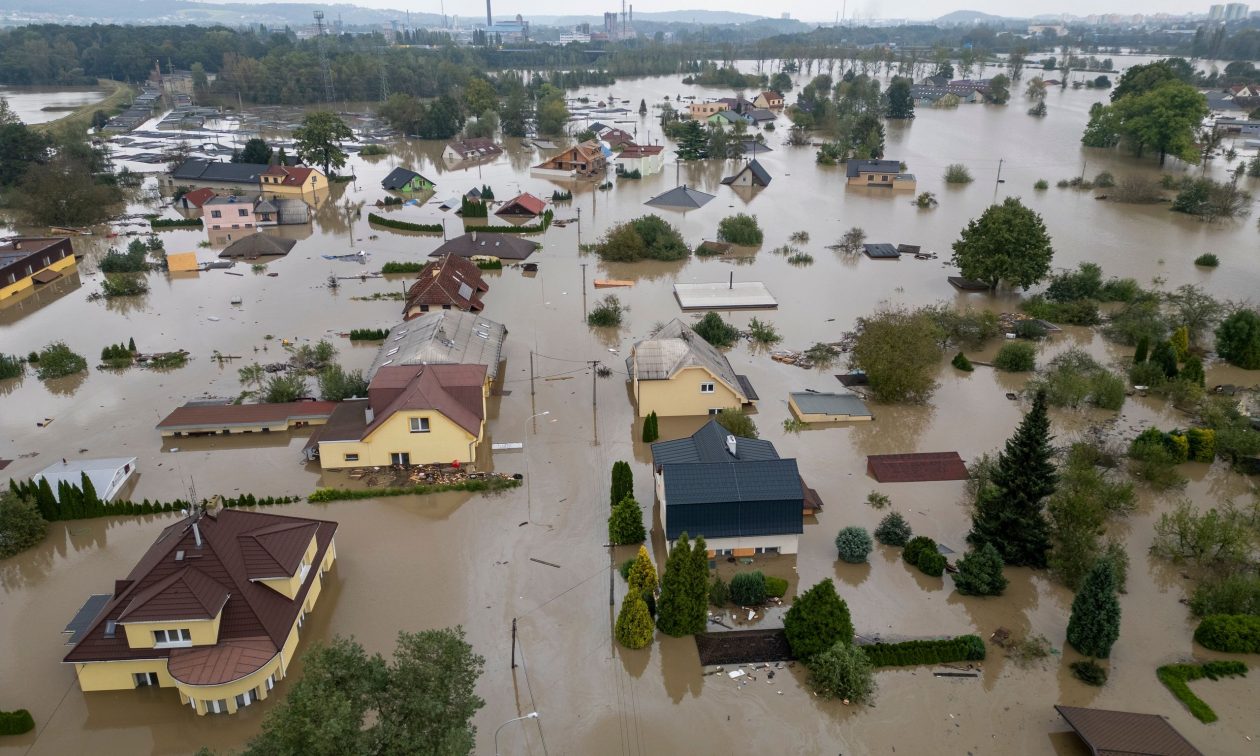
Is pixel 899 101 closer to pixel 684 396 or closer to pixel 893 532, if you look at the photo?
pixel 684 396

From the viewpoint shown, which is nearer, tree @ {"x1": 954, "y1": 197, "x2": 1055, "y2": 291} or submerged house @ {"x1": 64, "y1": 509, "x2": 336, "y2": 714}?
submerged house @ {"x1": 64, "y1": 509, "x2": 336, "y2": 714}

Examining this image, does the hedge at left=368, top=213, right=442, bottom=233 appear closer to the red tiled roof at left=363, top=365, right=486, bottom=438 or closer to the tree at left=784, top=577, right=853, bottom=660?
the red tiled roof at left=363, top=365, right=486, bottom=438

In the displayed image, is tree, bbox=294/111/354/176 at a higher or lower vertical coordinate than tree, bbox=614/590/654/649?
higher

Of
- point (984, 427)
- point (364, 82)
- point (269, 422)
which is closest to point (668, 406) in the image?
point (984, 427)

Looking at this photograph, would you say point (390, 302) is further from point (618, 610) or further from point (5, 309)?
point (618, 610)

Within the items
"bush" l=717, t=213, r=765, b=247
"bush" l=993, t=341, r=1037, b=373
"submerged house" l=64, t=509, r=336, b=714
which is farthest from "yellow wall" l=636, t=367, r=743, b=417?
"bush" l=717, t=213, r=765, b=247

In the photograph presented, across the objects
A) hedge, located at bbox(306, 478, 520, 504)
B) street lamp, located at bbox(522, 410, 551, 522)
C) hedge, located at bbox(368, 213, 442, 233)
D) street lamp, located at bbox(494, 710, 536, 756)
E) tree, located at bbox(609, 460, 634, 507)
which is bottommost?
street lamp, located at bbox(494, 710, 536, 756)

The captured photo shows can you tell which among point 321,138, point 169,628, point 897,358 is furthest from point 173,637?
point 321,138
